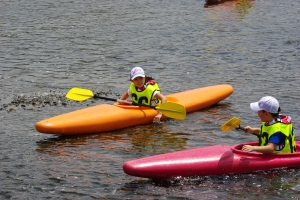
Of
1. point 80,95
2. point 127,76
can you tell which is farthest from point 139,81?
point 127,76

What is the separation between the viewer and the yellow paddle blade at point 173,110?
9.84 m

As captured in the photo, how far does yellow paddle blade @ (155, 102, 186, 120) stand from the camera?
984 cm

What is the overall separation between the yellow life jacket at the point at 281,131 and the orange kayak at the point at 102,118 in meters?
2.72

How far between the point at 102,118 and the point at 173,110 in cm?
110

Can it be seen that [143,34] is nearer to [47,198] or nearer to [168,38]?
[168,38]

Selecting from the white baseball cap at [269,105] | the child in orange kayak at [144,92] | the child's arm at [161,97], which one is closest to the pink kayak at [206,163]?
the white baseball cap at [269,105]

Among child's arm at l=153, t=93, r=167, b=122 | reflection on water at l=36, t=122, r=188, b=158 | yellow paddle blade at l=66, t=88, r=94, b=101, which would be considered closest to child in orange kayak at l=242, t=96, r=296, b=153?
reflection on water at l=36, t=122, r=188, b=158

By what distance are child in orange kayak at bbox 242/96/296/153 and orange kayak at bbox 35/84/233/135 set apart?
2.68 m

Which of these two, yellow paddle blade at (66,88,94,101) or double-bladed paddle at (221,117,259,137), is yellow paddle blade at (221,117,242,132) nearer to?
double-bladed paddle at (221,117,259,137)

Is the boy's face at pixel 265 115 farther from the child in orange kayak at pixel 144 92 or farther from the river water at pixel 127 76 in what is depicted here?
the child in orange kayak at pixel 144 92

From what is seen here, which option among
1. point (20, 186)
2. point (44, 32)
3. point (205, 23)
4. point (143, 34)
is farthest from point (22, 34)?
point (20, 186)

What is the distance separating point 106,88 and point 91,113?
2699 millimetres

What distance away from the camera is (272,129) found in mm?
7715

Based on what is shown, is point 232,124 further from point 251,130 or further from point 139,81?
point 139,81
